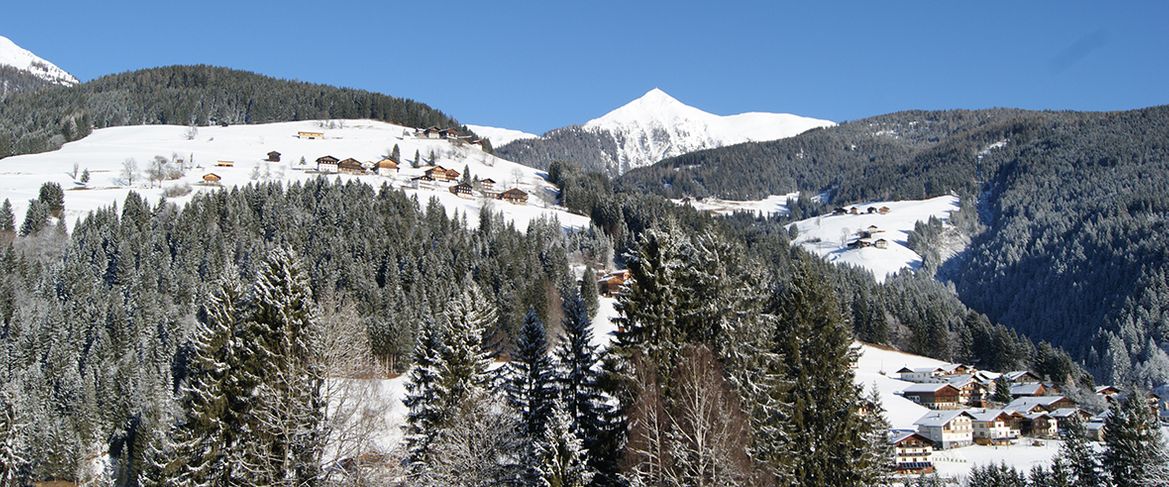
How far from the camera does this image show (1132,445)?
1615 inches

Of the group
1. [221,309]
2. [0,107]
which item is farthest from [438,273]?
[0,107]

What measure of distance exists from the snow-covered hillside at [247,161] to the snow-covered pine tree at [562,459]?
91934 millimetres

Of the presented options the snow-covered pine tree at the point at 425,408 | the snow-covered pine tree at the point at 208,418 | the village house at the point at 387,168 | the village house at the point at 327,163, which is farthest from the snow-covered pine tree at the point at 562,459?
the village house at the point at 327,163

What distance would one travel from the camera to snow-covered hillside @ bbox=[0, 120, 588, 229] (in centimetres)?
11425

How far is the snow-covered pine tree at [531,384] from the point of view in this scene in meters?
25.9

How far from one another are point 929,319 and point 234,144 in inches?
5099

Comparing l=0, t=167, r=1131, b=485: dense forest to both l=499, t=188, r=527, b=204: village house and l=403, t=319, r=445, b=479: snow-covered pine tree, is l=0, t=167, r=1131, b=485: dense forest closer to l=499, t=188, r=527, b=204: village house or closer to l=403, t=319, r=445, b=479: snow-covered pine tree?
l=403, t=319, r=445, b=479: snow-covered pine tree

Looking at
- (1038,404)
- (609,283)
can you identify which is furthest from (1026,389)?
(609,283)

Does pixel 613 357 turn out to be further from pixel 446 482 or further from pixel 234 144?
pixel 234 144

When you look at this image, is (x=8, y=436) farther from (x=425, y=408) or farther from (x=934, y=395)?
(x=934, y=395)

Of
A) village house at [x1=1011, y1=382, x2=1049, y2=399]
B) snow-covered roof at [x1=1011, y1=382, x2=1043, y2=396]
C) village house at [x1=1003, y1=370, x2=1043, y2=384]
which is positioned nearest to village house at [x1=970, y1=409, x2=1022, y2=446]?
village house at [x1=1011, y1=382, x2=1049, y2=399]

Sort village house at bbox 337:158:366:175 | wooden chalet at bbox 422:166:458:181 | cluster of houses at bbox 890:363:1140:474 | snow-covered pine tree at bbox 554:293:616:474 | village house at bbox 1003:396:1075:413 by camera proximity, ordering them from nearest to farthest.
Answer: snow-covered pine tree at bbox 554:293:616:474 < cluster of houses at bbox 890:363:1140:474 < village house at bbox 1003:396:1075:413 < village house at bbox 337:158:366:175 < wooden chalet at bbox 422:166:458:181

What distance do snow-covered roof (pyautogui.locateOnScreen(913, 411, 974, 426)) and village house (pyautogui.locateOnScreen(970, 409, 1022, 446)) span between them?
13.4ft

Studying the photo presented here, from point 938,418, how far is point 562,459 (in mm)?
60879
